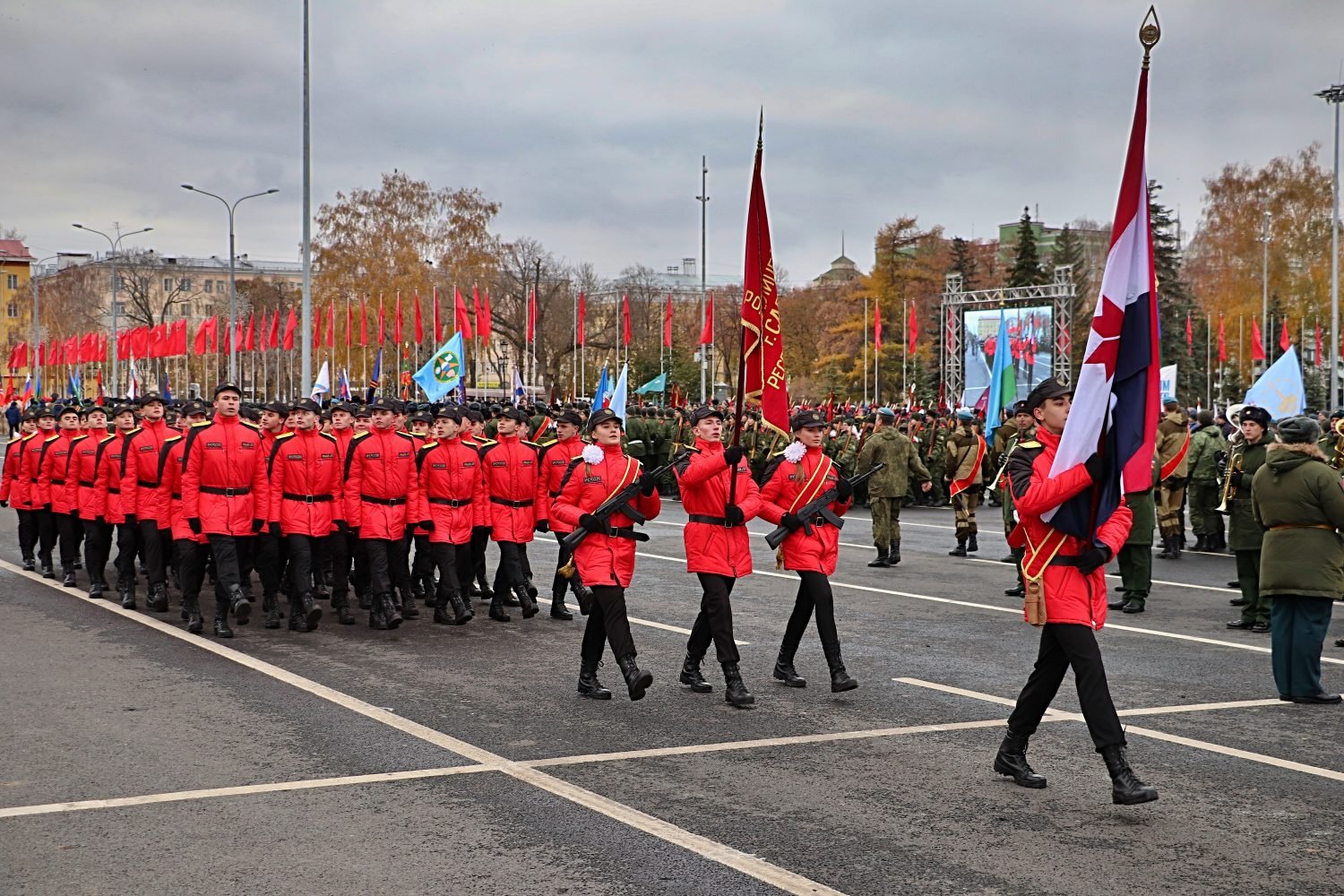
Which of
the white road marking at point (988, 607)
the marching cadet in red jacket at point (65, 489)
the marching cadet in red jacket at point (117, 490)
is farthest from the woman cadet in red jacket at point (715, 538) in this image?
the marching cadet in red jacket at point (65, 489)

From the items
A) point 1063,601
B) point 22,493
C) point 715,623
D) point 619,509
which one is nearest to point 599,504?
point 619,509

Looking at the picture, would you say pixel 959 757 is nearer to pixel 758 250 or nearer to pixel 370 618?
pixel 758 250

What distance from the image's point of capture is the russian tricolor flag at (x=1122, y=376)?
254 inches

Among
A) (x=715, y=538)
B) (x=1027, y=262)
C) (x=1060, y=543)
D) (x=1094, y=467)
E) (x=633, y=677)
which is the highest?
(x=1027, y=262)

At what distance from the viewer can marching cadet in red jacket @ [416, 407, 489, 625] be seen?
11.8m

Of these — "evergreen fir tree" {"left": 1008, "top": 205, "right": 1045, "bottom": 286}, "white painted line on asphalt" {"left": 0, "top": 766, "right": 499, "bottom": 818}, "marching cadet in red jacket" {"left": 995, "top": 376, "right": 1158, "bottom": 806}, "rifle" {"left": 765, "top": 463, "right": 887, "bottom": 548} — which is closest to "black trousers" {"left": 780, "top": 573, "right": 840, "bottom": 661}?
"rifle" {"left": 765, "top": 463, "right": 887, "bottom": 548}

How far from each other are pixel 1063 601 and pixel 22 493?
12.7 metres

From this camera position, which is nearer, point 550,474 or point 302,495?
point 302,495

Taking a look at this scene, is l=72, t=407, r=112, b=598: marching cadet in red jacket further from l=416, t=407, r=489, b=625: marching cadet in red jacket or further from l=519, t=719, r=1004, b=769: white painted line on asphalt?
l=519, t=719, r=1004, b=769: white painted line on asphalt

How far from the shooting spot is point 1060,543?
6559 millimetres

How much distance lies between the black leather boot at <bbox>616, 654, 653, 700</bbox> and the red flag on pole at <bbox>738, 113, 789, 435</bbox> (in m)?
1.68

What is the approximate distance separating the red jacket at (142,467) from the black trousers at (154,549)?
0.09 m

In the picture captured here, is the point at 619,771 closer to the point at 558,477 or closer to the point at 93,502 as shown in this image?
the point at 558,477

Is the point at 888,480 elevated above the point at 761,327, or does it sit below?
below
